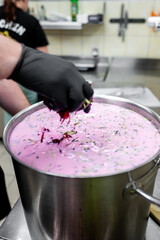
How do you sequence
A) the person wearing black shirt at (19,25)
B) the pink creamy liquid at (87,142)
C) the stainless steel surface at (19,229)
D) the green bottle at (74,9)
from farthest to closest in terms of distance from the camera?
1. the green bottle at (74,9)
2. the person wearing black shirt at (19,25)
3. the stainless steel surface at (19,229)
4. the pink creamy liquid at (87,142)

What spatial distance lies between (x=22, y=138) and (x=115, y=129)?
39 cm

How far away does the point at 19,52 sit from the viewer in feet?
2.20

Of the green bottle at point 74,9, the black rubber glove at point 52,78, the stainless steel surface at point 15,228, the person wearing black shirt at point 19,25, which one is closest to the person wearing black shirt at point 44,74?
the black rubber glove at point 52,78

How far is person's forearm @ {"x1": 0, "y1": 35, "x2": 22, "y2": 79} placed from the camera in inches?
25.3

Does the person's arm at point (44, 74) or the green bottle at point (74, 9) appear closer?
the person's arm at point (44, 74)

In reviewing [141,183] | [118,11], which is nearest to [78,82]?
[141,183]

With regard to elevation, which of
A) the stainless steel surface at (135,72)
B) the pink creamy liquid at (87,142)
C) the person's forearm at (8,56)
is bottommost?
the stainless steel surface at (135,72)

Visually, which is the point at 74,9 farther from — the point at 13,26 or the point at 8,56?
the point at 8,56

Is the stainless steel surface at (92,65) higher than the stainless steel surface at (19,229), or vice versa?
the stainless steel surface at (19,229)

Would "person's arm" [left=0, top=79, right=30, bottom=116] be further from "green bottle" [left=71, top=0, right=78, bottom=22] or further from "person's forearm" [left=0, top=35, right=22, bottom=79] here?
"green bottle" [left=71, top=0, right=78, bottom=22]

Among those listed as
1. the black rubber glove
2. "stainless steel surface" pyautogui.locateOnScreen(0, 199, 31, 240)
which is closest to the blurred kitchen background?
"stainless steel surface" pyautogui.locateOnScreen(0, 199, 31, 240)

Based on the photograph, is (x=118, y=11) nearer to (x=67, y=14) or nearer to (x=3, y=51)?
(x=67, y=14)

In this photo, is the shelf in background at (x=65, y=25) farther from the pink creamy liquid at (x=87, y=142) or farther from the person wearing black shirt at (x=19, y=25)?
the pink creamy liquid at (x=87, y=142)

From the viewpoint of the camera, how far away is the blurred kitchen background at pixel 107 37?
9.10 feet
